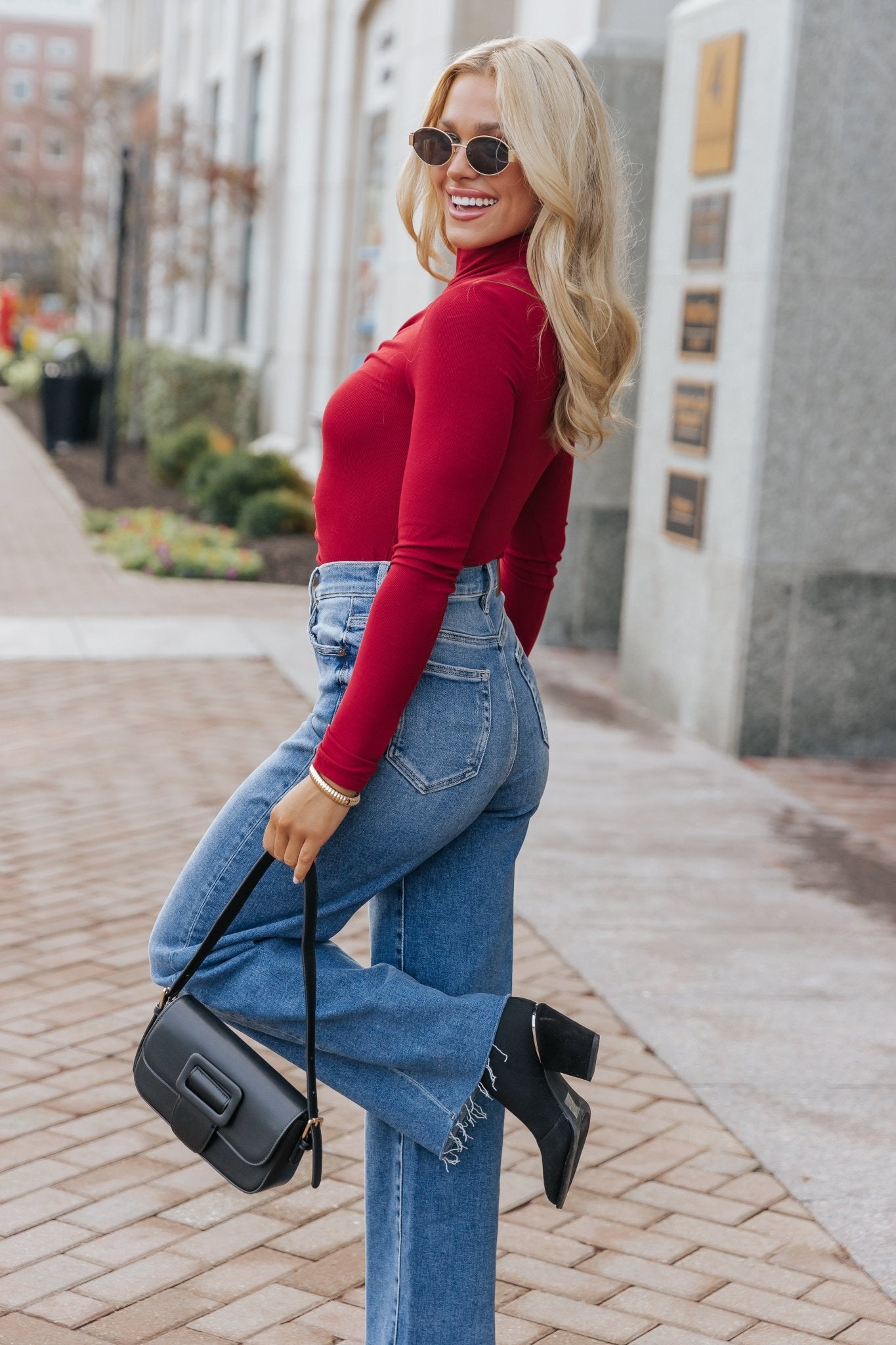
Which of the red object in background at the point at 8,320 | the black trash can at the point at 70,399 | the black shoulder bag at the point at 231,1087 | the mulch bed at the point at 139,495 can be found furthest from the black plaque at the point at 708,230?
the red object in background at the point at 8,320

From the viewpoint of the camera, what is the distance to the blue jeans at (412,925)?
2.23 metres

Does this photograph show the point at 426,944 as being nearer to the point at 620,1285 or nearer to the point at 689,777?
the point at 620,1285

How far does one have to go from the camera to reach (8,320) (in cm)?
3853

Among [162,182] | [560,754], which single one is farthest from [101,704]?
[162,182]

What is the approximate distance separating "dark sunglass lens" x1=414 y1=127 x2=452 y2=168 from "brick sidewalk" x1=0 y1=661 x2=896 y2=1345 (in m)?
1.63

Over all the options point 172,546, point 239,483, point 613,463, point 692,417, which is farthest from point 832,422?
point 239,483

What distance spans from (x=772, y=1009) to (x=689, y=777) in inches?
103

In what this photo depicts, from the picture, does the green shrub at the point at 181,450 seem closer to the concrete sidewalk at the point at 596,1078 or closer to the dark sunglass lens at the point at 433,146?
the concrete sidewalk at the point at 596,1078

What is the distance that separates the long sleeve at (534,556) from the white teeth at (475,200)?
439 millimetres

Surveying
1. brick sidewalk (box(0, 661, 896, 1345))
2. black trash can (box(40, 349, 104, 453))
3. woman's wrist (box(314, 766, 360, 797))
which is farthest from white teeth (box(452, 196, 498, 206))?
black trash can (box(40, 349, 104, 453))

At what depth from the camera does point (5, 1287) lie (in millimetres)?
2887

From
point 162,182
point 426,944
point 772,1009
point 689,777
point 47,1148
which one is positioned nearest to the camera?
point 426,944

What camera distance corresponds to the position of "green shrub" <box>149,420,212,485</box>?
17.1 metres

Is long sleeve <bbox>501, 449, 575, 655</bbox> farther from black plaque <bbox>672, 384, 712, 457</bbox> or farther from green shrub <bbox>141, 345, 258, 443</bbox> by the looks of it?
green shrub <bbox>141, 345, 258, 443</bbox>
